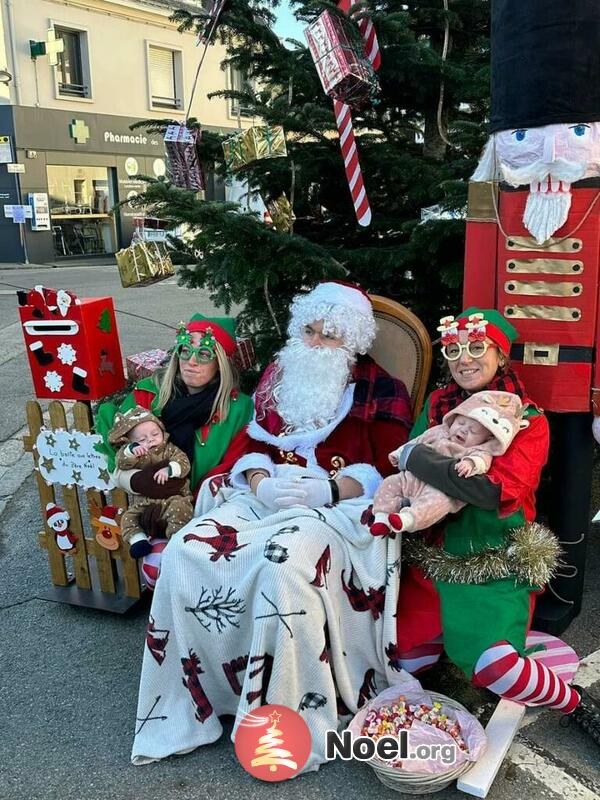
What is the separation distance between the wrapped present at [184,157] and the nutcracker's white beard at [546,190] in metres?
1.76

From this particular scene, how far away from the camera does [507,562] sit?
243cm

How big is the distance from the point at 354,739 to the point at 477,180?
208 centimetres

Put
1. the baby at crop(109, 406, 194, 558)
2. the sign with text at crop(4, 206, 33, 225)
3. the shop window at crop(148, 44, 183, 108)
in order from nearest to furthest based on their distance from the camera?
1. the baby at crop(109, 406, 194, 558)
2. the sign with text at crop(4, 206, 33, 225)
3. the shop window at crop(148, 44, 183, 108)

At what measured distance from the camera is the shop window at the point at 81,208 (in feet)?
63.8

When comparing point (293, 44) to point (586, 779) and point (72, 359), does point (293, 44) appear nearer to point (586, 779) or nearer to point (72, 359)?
point (72, 359)

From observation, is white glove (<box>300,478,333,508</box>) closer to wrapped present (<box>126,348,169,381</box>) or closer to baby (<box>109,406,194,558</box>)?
baby (<box>109,406,194,558</box>)

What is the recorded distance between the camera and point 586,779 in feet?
7.36

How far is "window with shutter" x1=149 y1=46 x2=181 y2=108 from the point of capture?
2050 centimetres

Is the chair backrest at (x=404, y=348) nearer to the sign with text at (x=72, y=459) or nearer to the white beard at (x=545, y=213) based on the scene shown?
the white beard at (x=545, y=213)

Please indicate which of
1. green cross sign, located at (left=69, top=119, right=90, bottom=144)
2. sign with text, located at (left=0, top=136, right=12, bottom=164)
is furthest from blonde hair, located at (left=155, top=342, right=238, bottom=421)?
green cross sign, located at (left=69, top=119, right=90, bottom=144)

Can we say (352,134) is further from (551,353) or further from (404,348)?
(551,353)

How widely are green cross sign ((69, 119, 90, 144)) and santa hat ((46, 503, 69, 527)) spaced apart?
18.1m

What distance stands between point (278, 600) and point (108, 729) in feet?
2.76

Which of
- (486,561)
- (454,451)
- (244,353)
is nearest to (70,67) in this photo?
(244,353)
